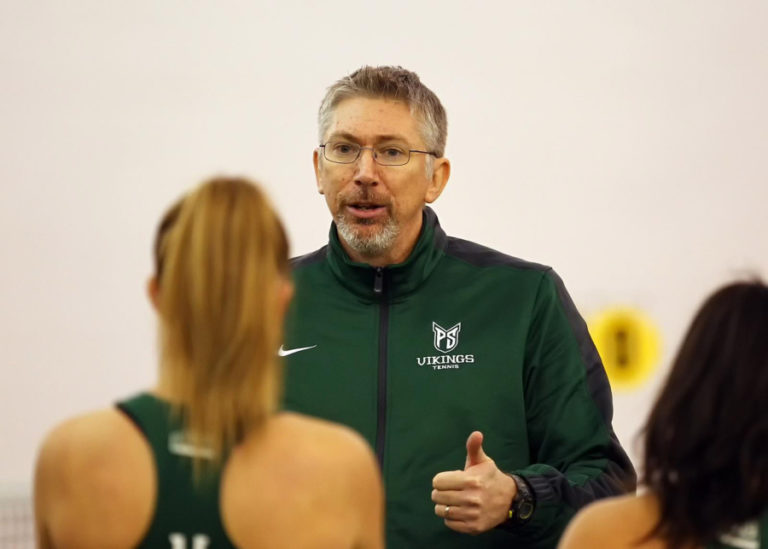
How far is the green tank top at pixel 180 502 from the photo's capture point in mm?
1463

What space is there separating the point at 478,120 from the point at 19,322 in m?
2.10

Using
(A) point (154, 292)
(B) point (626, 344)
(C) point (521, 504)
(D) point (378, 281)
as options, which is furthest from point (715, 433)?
(B) point (626, 344)

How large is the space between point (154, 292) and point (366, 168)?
1.31 metres

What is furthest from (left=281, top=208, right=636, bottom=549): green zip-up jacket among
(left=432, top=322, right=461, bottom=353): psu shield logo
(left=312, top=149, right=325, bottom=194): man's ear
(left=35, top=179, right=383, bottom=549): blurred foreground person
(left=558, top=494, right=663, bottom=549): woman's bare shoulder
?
(left=35, top=179, right=383, bottom=549): blurred foreground person

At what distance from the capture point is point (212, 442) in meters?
1.49

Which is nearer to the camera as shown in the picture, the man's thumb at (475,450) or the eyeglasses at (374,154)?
the man's thumb at (475,450)

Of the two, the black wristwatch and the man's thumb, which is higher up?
the man's thumb

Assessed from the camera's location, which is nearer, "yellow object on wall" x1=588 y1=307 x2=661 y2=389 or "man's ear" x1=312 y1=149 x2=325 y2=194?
"man's ear" x1=312 y1=149 x2=325 y2=194

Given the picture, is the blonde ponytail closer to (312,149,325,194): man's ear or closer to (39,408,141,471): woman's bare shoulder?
(39,408,141,471): woman's bare shoulder

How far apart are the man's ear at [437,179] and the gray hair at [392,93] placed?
29 mm

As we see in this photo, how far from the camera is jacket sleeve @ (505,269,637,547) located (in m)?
2.66

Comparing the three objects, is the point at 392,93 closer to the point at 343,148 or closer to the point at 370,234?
the point at 343,148

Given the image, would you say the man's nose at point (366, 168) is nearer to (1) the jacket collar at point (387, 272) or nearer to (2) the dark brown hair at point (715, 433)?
(1) the jacket collar at point (387, 272)

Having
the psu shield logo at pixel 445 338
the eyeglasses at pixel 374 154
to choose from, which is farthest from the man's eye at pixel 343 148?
the psu shield logo at pixel 445 338
